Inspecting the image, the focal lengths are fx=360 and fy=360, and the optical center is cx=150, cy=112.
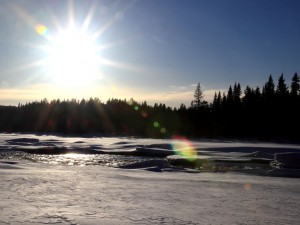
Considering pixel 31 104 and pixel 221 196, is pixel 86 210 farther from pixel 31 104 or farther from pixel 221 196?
pixel 31 104

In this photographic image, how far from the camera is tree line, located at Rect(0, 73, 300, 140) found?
7731 centimetres

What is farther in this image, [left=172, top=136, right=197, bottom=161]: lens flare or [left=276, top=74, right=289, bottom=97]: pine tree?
[left=276, top=74, right=289, bottom=97]: pine tree

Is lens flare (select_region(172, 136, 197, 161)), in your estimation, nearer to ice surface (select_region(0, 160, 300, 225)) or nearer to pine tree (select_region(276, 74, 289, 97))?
ice surface (select_region(0, 160, 300, 225))

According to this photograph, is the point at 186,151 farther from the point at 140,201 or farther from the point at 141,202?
the point at 141,202

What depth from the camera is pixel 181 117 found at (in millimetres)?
91062

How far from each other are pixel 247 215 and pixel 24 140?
158 feet

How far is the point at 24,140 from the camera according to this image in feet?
173

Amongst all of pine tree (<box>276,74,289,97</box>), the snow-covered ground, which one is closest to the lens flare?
the snow-covered ground

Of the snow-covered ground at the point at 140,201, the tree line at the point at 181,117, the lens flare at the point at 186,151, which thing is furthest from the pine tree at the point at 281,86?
the snow-covered ground at the point at 140,201

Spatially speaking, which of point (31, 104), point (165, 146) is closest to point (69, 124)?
point (31, 104)

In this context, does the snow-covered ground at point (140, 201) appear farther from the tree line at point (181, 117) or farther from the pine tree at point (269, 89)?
the pine tree at point (269, 89)

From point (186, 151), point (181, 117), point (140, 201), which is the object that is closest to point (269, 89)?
point (181, 117)

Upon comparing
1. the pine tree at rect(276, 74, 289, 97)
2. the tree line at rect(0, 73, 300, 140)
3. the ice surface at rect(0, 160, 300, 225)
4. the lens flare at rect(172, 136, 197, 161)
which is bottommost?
the ice surface at rect(0, 160, 300, 225)

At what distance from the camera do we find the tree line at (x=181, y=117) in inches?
3044
